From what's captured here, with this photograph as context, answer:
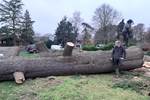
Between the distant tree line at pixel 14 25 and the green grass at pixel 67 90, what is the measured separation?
1696 inches

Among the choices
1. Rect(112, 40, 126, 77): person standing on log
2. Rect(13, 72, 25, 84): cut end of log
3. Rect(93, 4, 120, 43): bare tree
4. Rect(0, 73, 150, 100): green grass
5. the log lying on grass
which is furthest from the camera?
Rect(93, 4, 120, 43): bare tree

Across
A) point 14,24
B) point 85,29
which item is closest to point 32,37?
point 14,24

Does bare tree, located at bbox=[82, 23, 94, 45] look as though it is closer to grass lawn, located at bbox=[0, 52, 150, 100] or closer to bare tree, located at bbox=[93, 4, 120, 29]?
bare tree, located at bbox=[93, 4, 120, 29]

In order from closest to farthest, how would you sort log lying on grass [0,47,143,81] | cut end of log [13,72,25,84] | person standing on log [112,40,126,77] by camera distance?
1. cut end of log [13,72,25,84]
2. log lying on grass [0,47,143,81]
3. person standing on log [112,40,126,77]

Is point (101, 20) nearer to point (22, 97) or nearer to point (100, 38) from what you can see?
point (100, 38)

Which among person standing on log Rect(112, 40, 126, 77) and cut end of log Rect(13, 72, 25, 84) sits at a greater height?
person standing on log Rect(112, 40, 126, 77)

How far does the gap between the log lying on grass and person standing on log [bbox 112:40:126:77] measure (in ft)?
0.77

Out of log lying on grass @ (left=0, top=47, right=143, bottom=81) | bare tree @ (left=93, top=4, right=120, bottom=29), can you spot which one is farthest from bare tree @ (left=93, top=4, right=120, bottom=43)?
log lying on grass @ (left=0, top=47, right=143, bottom=81)

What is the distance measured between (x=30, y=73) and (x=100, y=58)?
2627 mm

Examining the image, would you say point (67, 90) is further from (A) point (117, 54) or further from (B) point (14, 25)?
(B) point (14, 25)

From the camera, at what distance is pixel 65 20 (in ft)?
175

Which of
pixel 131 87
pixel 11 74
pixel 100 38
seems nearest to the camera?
pixel 131 87

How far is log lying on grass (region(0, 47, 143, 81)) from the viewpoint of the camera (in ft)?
31.1

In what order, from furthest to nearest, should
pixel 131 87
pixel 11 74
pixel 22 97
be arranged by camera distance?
pixel 11 74, pixel 131 87, pixel 22 97
